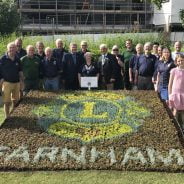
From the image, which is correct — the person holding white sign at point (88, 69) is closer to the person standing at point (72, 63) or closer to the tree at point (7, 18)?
the person standing at point (72, 63)

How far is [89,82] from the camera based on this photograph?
13.3 metres

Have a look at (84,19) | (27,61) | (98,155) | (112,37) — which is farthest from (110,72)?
(84,19)

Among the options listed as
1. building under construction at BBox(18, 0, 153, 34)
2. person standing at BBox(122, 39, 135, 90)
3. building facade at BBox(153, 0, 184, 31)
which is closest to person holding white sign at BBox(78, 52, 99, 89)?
person standing at BBox(122, 39, 135, 90)

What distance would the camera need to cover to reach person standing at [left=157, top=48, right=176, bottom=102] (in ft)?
40.1

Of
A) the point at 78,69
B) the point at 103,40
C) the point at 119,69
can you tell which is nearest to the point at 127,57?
the point at 119,69

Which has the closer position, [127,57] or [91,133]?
[91,133]

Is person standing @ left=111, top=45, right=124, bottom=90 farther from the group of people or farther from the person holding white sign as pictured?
the person holding white sign

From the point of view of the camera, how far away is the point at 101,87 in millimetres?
14203

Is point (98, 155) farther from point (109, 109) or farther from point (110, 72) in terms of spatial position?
point (110, 72)

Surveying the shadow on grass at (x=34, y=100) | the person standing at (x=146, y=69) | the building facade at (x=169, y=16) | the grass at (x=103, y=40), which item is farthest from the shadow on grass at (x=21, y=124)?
the building facade at (x=169, y=16)

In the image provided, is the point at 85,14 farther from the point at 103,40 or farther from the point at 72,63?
the point at 72,63

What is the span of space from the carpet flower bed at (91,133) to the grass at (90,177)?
0.62 ft

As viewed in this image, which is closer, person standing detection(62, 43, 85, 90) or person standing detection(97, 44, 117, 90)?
person standing detection(62, 43, 85, 90)

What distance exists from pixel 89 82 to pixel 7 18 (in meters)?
22.8
